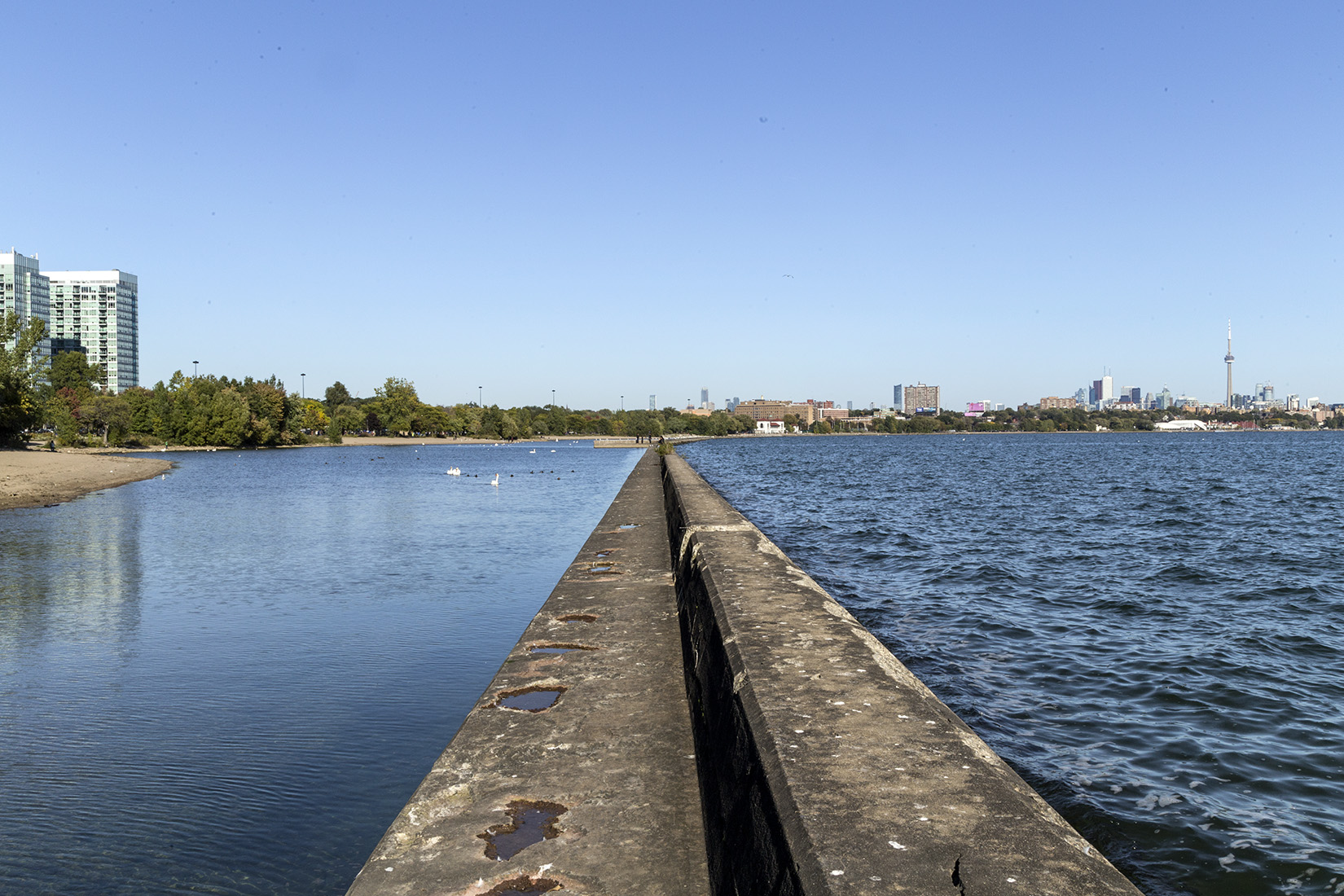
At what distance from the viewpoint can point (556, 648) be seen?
6945 mm

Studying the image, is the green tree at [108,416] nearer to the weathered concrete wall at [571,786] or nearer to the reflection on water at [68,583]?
the reflection on water at [68,583]

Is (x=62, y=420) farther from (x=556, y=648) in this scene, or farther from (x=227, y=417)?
(x=556, y=648)

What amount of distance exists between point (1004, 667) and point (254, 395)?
397ft

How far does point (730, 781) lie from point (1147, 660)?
291 inches

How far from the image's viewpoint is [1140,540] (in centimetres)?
1972

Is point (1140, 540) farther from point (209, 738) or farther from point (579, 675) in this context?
point (209, 738)

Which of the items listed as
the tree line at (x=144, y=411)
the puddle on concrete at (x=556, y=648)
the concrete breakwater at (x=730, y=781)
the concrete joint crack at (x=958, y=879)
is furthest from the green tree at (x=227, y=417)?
the concrete joint crack at (x=958, y=879)

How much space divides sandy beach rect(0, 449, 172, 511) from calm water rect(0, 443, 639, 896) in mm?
14039

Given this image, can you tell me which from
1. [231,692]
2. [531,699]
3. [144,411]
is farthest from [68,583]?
[144,411]

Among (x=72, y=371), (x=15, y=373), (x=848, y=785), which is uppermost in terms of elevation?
(x=72, y=371)

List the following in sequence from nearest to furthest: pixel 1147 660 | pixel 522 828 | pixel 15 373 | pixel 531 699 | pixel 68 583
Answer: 1. pixel 522 828
2. pixel 531 699
3. pixel 1147 660
4. pixel 68 583
5. pixel 15 373

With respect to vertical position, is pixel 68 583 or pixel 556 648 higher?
pixel 556 648

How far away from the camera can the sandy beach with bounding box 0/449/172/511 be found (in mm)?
31906

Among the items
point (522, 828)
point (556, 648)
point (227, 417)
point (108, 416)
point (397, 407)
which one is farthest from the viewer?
point (397, 407)
